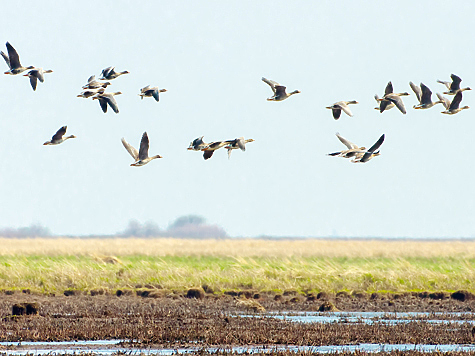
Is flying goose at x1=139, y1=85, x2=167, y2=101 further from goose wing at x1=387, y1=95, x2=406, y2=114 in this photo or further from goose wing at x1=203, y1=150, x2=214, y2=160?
goose wing at x1=387, y1=95, x2=406, y2=114

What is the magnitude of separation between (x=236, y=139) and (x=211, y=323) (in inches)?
217

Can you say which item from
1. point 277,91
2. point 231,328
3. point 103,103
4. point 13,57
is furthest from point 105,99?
point 231,328

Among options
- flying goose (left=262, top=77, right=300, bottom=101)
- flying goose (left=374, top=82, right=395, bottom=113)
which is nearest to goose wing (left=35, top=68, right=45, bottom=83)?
flying goose (left=262, top=77, right=300, bottom=101)

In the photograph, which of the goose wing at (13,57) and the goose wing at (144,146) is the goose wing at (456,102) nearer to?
the goose wing at (144,146)

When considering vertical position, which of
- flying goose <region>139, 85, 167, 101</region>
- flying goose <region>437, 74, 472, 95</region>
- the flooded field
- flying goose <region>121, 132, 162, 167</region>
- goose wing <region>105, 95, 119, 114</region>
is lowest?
the flooded field

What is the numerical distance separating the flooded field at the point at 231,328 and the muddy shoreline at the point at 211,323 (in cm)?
2

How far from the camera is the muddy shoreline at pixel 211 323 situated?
19.2 metres

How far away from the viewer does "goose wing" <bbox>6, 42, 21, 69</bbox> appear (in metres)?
20.4

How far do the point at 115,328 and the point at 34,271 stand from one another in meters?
15.4

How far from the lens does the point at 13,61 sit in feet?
67.9

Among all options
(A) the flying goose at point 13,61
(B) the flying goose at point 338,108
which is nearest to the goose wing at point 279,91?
(B) the flying goose at point 338,108

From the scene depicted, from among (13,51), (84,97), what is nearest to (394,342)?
(84,97)

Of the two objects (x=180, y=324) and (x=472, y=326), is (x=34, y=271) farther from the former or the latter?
(x=472, y=326)

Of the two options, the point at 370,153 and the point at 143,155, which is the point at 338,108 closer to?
the point at 370,153
